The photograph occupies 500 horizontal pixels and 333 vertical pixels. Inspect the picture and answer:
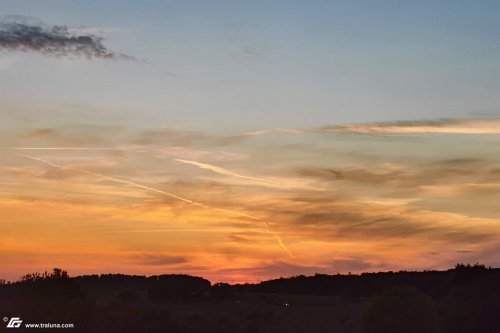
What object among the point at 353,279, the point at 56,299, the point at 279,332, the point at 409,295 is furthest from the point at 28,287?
the point at 353,279

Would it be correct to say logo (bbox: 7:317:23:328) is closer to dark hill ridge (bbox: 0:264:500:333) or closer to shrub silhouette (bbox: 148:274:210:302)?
dark hill ridge (bbox: 0:264:500:333)

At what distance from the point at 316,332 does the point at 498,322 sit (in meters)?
20.0

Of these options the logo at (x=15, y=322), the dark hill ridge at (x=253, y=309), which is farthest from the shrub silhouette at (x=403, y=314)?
the logo at (x=15, y=322)

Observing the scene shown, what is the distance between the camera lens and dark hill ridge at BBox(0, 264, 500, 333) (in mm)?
69562

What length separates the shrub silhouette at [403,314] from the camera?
68188mm

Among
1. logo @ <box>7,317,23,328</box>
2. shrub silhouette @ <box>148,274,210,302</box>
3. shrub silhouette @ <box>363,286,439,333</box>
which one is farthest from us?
shrub silhouette @ <box>148,274,210,302</box>

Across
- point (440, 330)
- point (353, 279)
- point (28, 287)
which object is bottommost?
point (440, 330)

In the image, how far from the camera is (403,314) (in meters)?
68.5

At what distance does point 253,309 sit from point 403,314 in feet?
113

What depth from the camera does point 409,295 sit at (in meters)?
69.3

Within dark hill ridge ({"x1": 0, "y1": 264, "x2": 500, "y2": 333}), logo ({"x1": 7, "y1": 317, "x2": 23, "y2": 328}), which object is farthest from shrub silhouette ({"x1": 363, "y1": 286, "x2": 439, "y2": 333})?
logo ({"x1": 7, "y1": 317, "x2": 23, "y2": 328})

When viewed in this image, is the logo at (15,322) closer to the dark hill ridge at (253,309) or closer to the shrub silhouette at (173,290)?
the dark hill ridge at (253,309)

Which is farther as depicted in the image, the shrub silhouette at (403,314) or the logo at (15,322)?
the shrub silhouette at (403,314)

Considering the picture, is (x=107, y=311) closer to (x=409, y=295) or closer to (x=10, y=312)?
(x=10, y=312)
